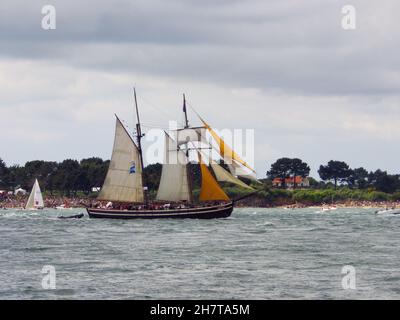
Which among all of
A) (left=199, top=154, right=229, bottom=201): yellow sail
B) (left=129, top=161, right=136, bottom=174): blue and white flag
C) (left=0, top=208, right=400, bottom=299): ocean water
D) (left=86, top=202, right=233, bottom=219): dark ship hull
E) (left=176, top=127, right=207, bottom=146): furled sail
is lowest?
(left=0, top=208, right=400, bottom=299): ocean water

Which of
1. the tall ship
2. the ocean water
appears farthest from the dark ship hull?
the ocean water

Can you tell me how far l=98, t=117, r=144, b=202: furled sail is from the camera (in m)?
125

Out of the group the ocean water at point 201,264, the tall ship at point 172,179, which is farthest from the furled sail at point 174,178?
the ocean water at point 201,264

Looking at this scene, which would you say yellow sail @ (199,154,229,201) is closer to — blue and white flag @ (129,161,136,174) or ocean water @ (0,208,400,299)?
blue and white flag @ (129,161,136,174)

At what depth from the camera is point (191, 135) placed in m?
132

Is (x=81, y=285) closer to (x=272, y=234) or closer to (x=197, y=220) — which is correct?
(x=272, y=234)

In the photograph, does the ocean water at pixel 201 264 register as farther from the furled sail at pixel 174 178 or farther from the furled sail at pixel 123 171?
the furled sail at pixel 174 178

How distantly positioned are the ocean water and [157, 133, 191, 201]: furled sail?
30.6 metres

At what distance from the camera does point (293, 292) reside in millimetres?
48438

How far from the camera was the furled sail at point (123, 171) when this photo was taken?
409 feet

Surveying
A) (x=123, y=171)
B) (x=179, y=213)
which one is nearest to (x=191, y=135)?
(x=179, y=213)

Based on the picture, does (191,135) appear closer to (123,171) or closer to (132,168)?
(132,168)
